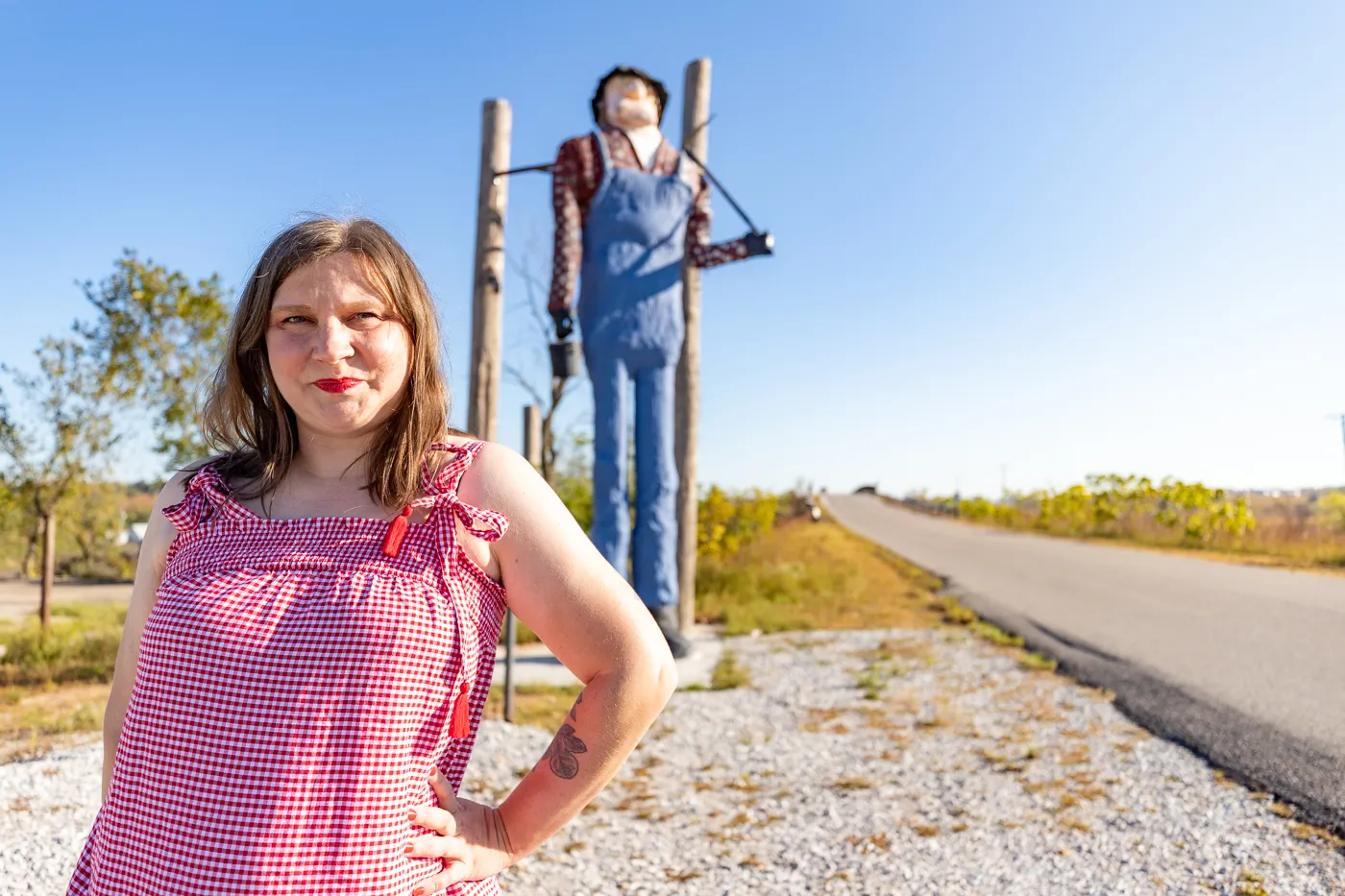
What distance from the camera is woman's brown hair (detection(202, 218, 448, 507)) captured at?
1.33 m

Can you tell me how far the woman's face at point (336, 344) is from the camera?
51.3 inches

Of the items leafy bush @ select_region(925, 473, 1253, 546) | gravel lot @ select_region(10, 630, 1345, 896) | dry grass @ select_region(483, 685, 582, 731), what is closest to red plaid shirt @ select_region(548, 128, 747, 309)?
dry grass @ select_region(483, 685, 582, 731)

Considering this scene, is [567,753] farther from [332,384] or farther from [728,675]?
[728,675]

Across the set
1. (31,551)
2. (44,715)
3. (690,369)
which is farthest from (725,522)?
(31,551)

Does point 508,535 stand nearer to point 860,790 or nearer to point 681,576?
point 860,790

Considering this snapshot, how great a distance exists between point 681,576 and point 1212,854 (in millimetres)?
4261

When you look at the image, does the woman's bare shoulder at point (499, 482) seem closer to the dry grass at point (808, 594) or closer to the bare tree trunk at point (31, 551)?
the dry grass at point (808, 594)

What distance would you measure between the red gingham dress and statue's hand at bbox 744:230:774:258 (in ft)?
15.1

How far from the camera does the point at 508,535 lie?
129 centimetres

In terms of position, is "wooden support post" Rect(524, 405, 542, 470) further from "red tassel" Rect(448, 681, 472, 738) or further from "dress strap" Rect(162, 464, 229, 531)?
"red tassel" Rect(448, 681, 472, 738)

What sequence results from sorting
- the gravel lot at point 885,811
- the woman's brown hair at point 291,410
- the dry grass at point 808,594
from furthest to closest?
the dry grass at point 808,594, the gravel lot at point 885,811, the woman's brown hair at point 291,410

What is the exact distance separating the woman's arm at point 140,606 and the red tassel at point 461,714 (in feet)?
1.70

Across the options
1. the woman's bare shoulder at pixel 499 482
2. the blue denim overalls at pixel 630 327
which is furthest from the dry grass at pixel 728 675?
the woman's bare shoulder at pixel 499 482

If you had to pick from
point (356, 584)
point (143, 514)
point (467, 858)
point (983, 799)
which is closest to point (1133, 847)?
point (983, 799)
